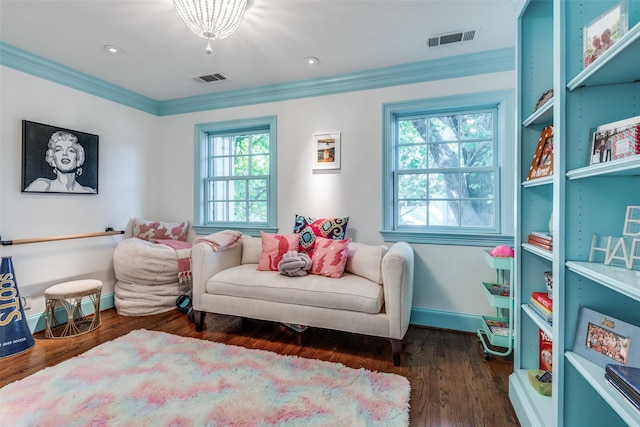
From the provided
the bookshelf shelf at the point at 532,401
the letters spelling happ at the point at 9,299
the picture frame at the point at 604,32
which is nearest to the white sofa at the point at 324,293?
the bookshelf shelf at the point at 532,401

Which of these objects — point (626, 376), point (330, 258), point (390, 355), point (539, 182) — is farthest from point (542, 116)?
point (390, 355)

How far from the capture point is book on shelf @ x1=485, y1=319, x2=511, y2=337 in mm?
2105

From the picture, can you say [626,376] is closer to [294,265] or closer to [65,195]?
[294,265]

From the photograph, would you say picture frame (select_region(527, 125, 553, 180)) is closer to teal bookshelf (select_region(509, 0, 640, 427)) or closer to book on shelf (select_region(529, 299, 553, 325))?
teal bookshelf (select_region(509, 0, 640, 427))

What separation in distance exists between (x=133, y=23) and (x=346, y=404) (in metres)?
2.94

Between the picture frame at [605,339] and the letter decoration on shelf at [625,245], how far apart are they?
8.1 inches

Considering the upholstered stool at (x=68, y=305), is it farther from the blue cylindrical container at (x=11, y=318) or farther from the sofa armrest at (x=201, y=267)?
the sofa armrest at (x=201, y=267)

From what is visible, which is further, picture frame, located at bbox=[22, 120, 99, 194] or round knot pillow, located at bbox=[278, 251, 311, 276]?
picture frame, located at bbox=[22, 120, 99, 194]

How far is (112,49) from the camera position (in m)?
2.49

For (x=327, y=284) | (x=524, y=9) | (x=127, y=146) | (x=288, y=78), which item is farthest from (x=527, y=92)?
(x=127, y=146)

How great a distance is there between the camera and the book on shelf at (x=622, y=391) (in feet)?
2.71

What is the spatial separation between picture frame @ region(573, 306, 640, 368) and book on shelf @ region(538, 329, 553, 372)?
1.63 feet

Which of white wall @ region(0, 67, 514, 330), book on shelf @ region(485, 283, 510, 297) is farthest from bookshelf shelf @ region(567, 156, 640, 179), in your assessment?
white wall @ region(0, 67, 514, 330)

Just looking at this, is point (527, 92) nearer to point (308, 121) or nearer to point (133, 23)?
point (308, 121)
